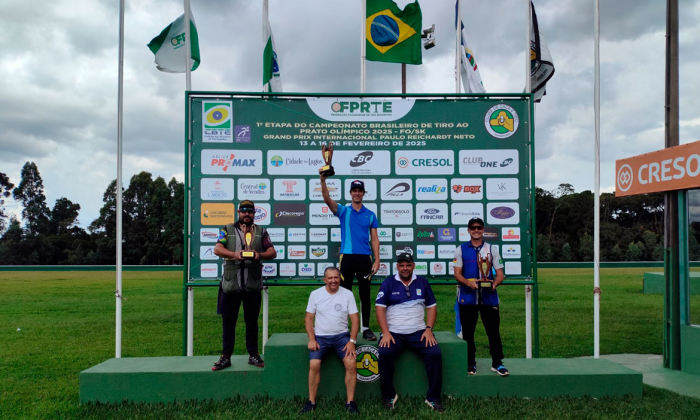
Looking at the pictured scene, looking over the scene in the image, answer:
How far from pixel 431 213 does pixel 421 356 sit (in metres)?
2.12

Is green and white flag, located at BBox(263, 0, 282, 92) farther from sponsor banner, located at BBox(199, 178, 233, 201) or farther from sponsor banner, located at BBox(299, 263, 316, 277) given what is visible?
sponsor banner, located at BBox(299, 263, 316, 277)

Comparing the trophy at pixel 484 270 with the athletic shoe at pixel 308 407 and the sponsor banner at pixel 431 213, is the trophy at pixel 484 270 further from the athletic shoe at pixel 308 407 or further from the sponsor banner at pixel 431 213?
the athletic shoe at pixel 308 407

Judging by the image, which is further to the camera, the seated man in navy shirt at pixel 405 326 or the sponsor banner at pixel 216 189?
the sponsor banner at pixel 216 189

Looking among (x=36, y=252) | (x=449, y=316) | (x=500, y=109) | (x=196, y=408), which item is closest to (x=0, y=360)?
(x=196, y=408)

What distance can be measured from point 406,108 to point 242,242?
9.36 ft

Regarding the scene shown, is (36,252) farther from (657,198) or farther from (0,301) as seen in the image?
(657,198)

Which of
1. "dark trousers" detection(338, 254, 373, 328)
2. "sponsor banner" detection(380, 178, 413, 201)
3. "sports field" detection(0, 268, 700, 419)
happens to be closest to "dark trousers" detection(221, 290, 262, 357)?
"sports field" detection(0, 268, 700, 419)

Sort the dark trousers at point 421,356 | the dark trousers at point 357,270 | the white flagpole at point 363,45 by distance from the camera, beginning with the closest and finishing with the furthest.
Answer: the dark trousers at point 421,356 < the dark trousers at point 357,270 < the white flagpole at point 363,45

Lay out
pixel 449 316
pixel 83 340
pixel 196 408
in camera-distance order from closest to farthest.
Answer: pixel 196 408 → pixel 83 340 → pixel 449 316

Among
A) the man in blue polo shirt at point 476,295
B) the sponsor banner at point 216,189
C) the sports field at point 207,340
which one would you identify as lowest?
the sports field at point 207,340

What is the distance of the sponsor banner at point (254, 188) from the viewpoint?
647 centimetres

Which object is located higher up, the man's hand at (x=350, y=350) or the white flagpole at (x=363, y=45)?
the white flagpole at (x=363, y=45)

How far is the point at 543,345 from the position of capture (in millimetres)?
8500

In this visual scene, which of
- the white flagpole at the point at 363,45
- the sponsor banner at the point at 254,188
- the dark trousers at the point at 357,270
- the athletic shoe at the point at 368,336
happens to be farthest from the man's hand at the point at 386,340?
the white flagpole at the point at 363,45
